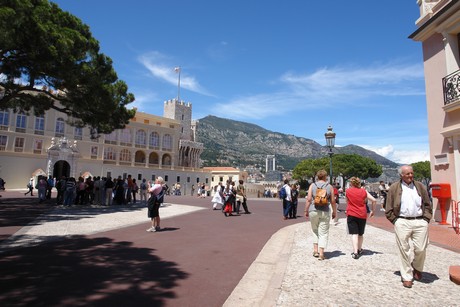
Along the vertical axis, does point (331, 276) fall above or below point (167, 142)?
below

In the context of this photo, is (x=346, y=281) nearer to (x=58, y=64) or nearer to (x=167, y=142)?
(x=58, y=64)

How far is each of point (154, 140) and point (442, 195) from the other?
54340 mm

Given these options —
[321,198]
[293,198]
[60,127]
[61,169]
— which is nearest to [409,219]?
[321,198]

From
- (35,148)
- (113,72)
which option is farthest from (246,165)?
(113,72)

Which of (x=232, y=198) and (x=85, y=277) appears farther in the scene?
(x=232, y=198)

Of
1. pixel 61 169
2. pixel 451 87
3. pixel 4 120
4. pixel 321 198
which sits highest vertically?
pixel 4 120

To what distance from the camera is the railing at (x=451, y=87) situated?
1006cm

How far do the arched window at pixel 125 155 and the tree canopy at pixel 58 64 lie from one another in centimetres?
3825

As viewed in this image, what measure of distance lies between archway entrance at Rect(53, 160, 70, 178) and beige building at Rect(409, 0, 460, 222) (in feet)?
150

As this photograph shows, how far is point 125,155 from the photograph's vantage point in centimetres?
5559

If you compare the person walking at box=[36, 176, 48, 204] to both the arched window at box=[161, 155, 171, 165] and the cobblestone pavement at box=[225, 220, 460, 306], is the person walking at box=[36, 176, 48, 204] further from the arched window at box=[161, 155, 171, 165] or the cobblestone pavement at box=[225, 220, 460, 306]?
the arched window at box=[161, 155, 171, 165]

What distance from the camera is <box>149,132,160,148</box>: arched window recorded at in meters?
59.5

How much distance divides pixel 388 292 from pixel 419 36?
1186cm

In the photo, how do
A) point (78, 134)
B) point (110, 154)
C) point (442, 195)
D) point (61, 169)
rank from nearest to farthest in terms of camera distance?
point (442, 195), point (61, 169), point (78, 134), point (110, 154)
